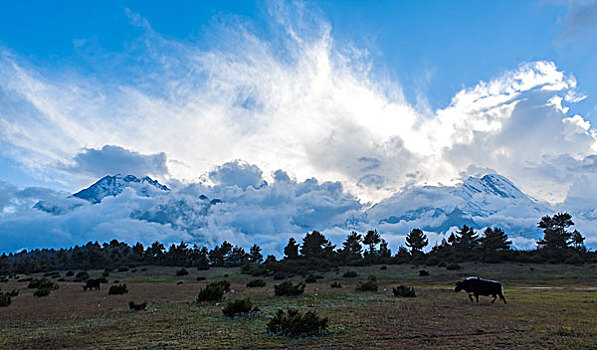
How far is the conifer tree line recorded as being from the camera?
49.9 meters

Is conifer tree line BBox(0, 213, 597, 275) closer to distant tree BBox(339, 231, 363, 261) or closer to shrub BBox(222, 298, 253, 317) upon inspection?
distant tree BBox(339, 231, 363, 261)

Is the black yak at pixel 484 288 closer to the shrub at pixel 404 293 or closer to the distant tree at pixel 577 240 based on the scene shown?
the shrub at pixel 404 293

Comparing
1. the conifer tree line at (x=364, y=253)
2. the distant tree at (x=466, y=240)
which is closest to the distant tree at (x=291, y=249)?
the conifer tree line at (x=364, y=253)

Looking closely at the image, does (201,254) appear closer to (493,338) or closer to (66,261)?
(66,261)

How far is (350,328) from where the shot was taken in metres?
10.7

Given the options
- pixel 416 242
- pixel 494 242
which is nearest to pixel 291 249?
pixel 416 242

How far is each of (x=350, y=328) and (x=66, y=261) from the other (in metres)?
95.3

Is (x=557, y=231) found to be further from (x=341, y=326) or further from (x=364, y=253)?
(x=341, y=326)

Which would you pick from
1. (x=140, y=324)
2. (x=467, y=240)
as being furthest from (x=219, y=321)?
(x=467, y=240)

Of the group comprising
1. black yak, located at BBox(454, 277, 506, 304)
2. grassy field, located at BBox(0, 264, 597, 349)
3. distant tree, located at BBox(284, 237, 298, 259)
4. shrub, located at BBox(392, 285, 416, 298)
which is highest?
distant tree, located at BBox(284, 237, 298, 259)

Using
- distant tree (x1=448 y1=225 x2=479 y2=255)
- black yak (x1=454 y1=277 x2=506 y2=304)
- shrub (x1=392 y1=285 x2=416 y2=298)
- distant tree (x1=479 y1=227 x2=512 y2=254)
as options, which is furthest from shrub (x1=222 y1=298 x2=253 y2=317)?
distant tree (x1=448 y1=225 x2=479 y2=255)

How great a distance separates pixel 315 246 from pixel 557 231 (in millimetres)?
44030

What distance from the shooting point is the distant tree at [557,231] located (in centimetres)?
5981

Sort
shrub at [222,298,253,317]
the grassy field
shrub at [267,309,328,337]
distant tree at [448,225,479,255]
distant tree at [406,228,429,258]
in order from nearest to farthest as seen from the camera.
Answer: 1. the grassy field
2. shrub at [267,309,328,337]
3. shrub at [222,298,253,317]
4. distant tree at [448,225,479,255]
5. distant tree at [406,228,429,258]
